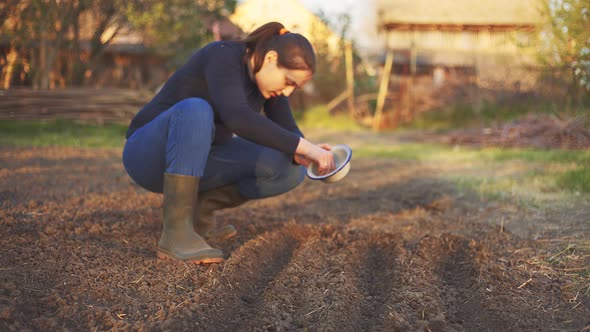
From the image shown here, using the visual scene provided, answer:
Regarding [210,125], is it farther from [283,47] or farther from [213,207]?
[213,207]

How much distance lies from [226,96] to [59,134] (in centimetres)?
585

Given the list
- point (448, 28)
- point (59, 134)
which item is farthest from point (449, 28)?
point (59, 134)

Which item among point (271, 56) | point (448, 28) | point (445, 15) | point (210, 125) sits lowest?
point (210, 125)

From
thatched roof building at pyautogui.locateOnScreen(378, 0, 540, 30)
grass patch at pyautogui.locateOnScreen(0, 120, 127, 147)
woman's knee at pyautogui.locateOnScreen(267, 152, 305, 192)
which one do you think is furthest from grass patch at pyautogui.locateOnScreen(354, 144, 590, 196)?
thatched roof building at pyautogui.locateOnScreen(378, 0, 540, 30)

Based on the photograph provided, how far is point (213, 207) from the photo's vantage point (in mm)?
2561

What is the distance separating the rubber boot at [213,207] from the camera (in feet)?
8.32

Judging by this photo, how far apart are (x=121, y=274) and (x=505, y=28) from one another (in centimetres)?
1753

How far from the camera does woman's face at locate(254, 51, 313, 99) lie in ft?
6.88

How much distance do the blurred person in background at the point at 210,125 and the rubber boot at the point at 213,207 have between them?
0.38 ft

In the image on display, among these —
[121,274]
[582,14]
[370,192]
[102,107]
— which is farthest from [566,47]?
[102,107]

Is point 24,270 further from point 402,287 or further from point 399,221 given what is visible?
point 399,221

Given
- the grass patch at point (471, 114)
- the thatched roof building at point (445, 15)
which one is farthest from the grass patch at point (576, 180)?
the thatched roof building at point (445, 15)

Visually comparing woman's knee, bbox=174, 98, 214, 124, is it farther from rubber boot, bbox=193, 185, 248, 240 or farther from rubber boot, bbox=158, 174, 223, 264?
rubber boot, bbox=193, 185, 248, 240

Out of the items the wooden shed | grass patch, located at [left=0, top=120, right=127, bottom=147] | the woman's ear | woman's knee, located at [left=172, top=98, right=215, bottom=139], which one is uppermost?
the wooden shed
